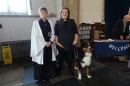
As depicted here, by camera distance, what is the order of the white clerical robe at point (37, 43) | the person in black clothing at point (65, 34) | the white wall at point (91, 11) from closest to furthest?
the white clerical robe at point (37, 43), the person in black clothing at point (65, 34), the white wall at point (91, 11)

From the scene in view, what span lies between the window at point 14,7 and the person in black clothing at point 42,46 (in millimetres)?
1703

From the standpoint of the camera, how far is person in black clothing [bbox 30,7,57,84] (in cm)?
202

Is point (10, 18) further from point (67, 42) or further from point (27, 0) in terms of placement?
point (67, 42)

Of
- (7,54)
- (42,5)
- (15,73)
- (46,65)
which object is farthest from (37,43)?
(42,5)

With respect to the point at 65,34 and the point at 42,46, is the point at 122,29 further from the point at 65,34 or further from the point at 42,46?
the point at 42,46

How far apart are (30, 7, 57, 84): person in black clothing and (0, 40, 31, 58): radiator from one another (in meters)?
1.43

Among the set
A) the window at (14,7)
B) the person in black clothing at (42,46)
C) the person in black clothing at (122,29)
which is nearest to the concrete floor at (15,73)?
the person in black clothing at (42,46)

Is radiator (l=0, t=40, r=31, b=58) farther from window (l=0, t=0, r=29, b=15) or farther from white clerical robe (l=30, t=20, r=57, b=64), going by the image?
white clerical robe (l=30, t=20, r=57, b=64)

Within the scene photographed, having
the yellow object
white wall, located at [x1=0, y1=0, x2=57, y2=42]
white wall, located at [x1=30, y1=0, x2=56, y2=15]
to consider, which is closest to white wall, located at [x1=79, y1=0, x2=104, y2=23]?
white wall, located at [x1=30, y1=0, x2=56, y2=15]

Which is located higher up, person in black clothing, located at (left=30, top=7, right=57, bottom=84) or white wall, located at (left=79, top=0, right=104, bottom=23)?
white wall, located at (left=79, top=0, right=104, bottom=23)

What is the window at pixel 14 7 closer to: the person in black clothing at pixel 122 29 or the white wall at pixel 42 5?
the white wall at pixel 42 5

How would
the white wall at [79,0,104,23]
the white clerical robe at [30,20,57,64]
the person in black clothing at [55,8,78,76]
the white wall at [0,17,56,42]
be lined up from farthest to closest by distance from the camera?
1. the white wall at [79,0,104,23]
2. the white wall at [0,17,56,42]
3. the person in black clothing at [55,8,78,76]
4. the white clerical robe at [30,20,57,64]

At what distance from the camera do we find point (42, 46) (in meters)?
2.04

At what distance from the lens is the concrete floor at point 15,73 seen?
225cm
